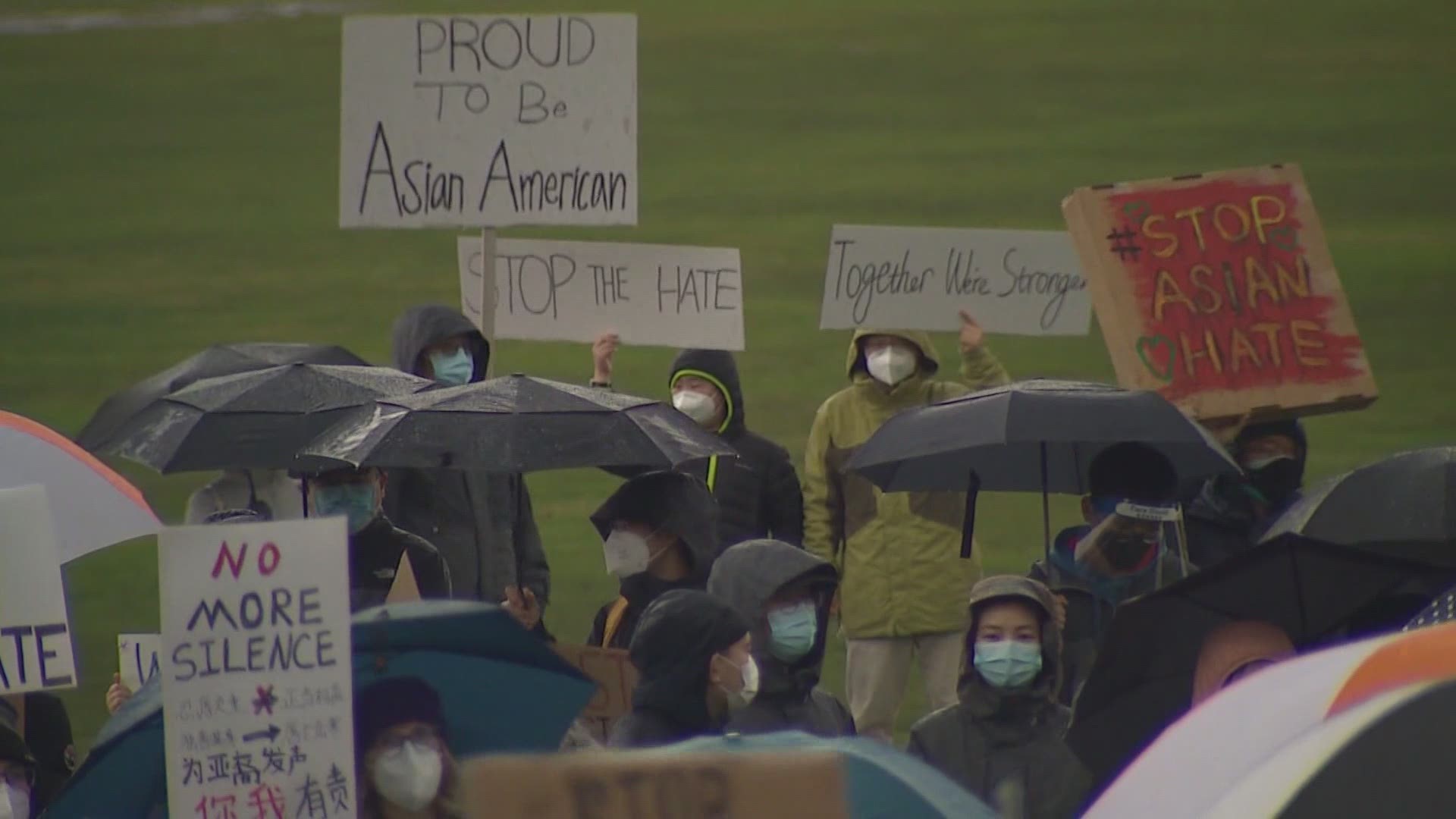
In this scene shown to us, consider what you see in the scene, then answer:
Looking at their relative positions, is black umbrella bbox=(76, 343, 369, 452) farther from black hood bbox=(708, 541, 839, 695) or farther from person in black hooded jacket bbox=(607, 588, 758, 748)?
person in black hooded jacket bbox=(607, 588, 758, 748)

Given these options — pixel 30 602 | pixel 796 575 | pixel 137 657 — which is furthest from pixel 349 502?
pixel 30 602

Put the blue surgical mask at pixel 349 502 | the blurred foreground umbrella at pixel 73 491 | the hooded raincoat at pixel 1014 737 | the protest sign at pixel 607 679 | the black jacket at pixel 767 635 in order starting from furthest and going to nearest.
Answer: the blue surgical mask at pixel 349 502 → the protest sign at pixel 607 679 → the blurred foreground umbrella at pixel 73 491 → the black jacket at pixel 767 635 → the hooded raincoat at pixel 1014 737

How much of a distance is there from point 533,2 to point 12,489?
12623 mm

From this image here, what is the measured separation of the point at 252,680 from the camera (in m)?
3.99

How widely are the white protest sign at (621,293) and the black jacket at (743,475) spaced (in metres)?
0.09

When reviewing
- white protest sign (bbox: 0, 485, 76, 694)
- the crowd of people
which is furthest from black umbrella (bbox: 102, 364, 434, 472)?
white protest sign (bbox: 0, 485, 76, 694)

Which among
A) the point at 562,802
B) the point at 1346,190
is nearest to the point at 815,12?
the point at 1346,190

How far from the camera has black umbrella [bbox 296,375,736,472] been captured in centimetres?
606

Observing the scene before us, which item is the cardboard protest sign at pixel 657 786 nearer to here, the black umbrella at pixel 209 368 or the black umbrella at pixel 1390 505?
the black umbrella at pixel 1390 505

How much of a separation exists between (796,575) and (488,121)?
2.61 metres

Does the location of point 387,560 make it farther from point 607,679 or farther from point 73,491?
point 73,491

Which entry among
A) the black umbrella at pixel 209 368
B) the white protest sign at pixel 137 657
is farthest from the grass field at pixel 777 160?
the white protest sign at pixel 137 657

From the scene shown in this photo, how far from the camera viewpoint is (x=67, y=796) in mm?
4148

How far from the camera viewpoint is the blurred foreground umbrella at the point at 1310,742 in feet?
7.71
